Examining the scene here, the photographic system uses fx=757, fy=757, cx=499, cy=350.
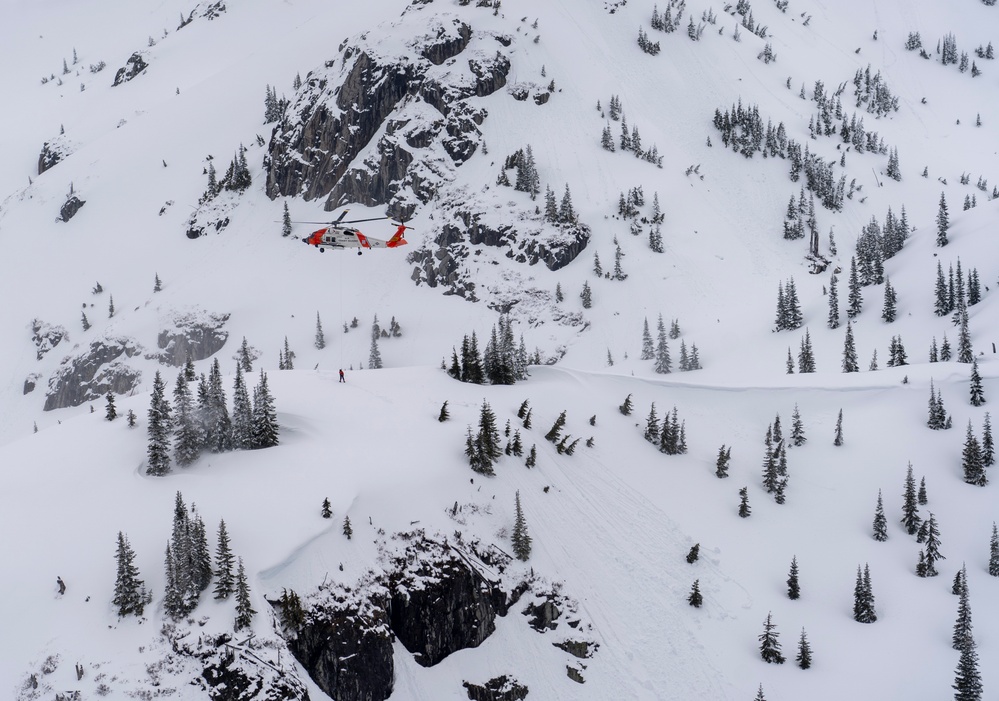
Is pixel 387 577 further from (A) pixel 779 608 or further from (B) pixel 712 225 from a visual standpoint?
(B) pixel 712 225

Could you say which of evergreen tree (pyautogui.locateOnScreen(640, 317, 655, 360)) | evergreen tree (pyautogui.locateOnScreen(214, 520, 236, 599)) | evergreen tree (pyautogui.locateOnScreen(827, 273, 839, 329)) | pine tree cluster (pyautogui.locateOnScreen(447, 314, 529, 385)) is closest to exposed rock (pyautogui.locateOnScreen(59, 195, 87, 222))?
pine tree cluster (pyautogui.locateOnScreen(447, 314, 529, 385))

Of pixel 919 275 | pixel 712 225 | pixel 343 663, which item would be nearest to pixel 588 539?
pixel 343 663

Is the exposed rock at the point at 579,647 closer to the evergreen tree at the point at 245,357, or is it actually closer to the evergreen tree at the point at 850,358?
the evergreen tree at the point at 850,358

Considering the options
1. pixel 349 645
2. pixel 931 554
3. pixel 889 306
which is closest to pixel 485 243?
pixel 889 306

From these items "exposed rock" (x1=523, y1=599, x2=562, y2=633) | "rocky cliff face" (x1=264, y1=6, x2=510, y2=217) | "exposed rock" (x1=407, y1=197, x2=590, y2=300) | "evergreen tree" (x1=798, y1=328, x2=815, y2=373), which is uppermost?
"rocky cliff face" (x1=264, y1=6, x2=510, y2=217)

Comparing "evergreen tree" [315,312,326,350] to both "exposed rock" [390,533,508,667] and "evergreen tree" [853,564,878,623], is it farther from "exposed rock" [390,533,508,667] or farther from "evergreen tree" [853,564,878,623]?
"evergreen tree" [853,564,878,623]

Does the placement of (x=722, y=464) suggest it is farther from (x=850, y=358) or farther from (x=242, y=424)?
(x=242, y=424)
